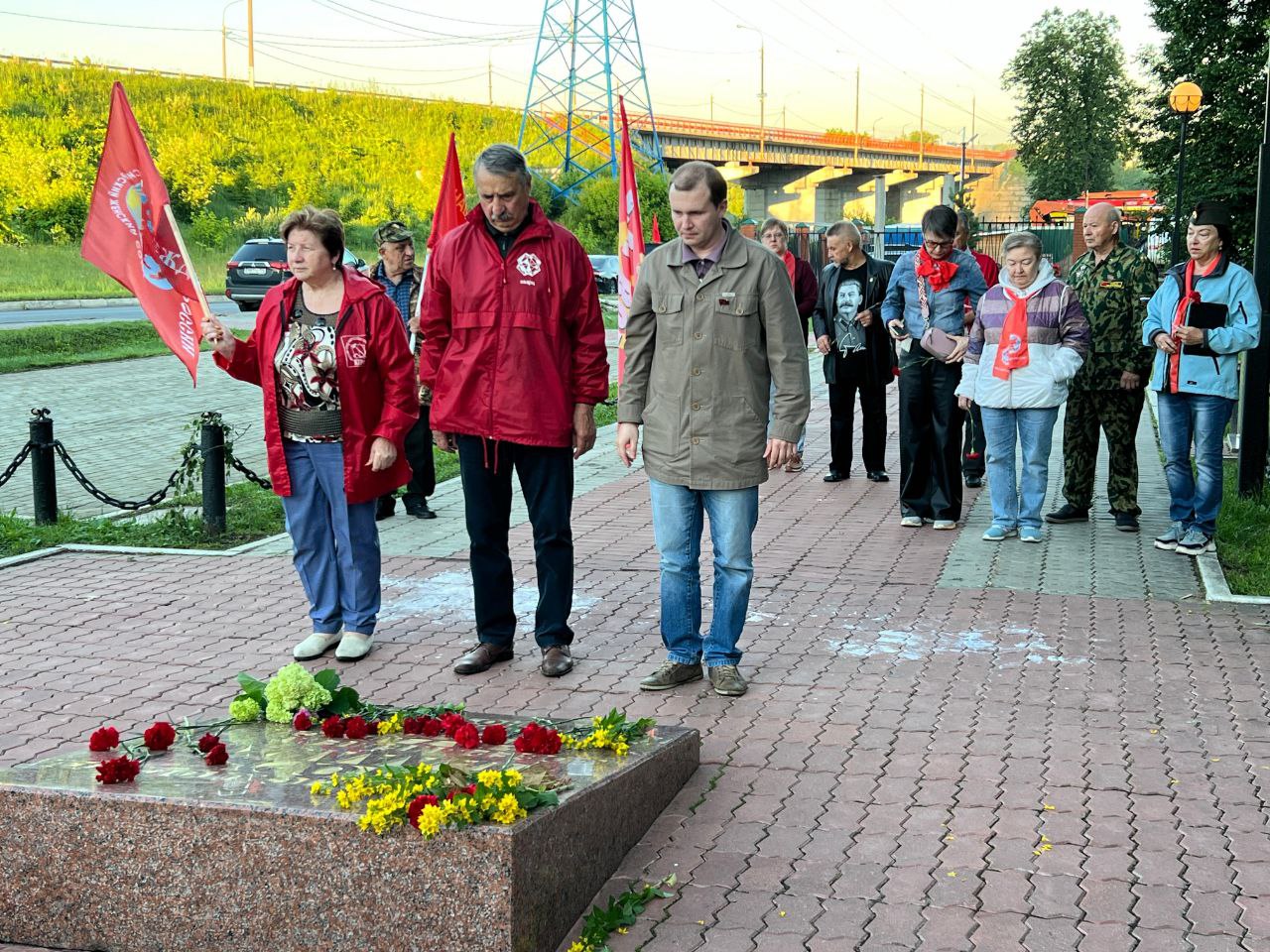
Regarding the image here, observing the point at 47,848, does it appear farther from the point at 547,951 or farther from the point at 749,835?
the point at 749,835

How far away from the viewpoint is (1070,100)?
282 feet

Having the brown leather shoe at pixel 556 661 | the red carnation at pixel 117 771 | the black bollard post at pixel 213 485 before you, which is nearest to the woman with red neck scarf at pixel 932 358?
the brown leather shoe at pixel 556 661

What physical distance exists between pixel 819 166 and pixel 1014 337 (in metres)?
92.0

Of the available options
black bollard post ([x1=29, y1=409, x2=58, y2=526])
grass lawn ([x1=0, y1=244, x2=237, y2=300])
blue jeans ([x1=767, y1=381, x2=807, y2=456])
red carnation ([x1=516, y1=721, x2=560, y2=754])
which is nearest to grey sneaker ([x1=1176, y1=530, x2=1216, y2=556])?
blue jeans ([x1=767, y1=381, x2=807, y2=456])

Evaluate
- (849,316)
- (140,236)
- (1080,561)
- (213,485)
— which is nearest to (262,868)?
(140,236)

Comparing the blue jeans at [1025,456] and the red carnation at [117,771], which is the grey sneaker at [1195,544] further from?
the red carnation at [117,771]

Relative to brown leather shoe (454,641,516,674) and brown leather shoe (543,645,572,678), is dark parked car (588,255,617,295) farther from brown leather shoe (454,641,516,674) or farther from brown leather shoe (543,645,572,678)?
brown leather shoe (543,645,572,678)

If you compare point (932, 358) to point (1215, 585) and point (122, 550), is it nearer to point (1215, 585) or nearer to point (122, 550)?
point (1215, 585)

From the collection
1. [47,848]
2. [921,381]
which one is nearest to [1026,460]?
[921,381]

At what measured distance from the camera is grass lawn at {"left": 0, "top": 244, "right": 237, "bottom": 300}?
1426 inches

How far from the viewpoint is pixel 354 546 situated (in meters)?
6.45

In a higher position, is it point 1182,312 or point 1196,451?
point 1182,312

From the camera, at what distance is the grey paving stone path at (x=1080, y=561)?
764 cm

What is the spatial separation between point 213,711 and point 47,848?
1.89 meters
